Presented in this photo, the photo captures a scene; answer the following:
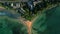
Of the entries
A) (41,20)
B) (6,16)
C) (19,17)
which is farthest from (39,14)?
(6,16)

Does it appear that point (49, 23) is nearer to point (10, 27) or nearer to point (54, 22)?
point (54, 22)

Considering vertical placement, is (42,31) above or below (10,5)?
below

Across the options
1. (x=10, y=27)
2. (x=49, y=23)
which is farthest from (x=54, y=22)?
(x=10, y=27)

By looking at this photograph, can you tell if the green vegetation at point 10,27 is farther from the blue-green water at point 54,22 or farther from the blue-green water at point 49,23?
the blue-green water at point 54,22

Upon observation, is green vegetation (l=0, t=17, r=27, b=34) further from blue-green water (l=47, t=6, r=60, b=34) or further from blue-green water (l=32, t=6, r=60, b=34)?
blue-green water (l=47, t=6, r=60, b=34)

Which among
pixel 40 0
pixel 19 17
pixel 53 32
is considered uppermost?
pixel 40 0

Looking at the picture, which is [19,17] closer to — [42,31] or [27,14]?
[27,14]

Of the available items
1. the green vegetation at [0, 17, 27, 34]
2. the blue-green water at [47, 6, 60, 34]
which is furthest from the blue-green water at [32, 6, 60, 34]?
the green vegetation at [0, 17, 27, 34]

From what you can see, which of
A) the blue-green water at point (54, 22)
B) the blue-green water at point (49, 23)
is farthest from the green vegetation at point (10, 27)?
the blue-green water at point (54, 22)

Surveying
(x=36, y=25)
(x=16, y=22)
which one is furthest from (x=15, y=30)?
(x=36, y=25)
